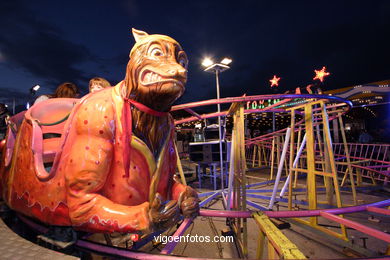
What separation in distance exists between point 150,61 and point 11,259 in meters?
1.07

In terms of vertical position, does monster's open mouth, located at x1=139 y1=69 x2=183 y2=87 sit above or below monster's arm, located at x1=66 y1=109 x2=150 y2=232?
A: above

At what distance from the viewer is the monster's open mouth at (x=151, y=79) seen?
3.39ft

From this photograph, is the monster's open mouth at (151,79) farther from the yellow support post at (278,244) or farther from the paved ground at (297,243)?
the paved ground at (297,243)

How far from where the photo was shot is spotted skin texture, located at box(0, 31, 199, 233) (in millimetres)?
953

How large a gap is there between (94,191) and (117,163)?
166 millimetres

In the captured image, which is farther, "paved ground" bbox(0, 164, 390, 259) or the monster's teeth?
"paved ground" bbox(0, 164, 390, 259)

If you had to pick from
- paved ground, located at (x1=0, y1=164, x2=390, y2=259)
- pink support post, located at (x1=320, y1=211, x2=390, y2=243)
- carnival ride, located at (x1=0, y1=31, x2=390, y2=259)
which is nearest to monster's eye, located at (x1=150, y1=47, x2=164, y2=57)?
carnival ride, located at (x1=0, y1=31, x2=390, y2=259)

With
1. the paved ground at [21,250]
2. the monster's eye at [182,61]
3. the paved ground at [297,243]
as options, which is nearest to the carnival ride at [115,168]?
the monster's eye at [182,61]

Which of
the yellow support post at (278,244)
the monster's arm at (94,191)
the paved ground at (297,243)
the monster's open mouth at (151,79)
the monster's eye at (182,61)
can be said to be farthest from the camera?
the paved ground at (297,243)

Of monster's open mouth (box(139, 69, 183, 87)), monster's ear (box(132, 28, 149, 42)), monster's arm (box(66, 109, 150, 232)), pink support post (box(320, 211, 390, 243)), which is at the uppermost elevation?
monster's ear (box(132, 28, 149, 42))

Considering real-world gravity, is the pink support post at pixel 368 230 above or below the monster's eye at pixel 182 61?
below

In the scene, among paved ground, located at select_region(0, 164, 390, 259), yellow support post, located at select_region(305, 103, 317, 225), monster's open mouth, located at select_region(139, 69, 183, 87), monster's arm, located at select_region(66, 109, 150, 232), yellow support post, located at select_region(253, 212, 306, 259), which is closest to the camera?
yellow support post, located at select_region(253, 212, 306, 259)

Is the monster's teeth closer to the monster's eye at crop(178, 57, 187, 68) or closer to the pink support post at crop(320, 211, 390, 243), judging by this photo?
the monster's eye at crop(178, 57, 187, 68)

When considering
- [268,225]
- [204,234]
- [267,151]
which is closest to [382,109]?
[267,151]
